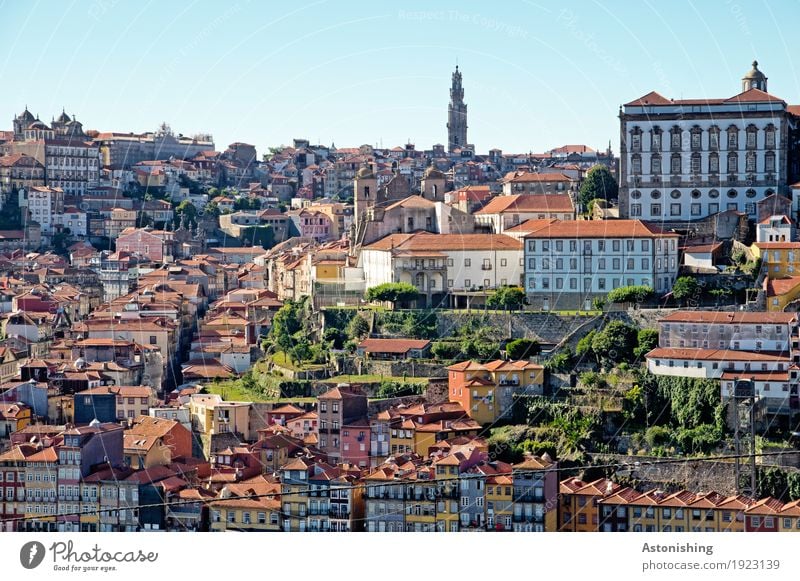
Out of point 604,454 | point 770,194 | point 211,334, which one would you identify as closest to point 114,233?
point 211,334

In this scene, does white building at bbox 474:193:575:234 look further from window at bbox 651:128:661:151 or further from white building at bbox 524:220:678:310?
white building at bbox 524:220:678:310

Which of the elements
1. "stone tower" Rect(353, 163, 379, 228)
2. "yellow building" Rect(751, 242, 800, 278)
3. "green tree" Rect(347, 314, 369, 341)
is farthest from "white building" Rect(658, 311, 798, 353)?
"stone tower" Rect(353, 163, 379, 228)

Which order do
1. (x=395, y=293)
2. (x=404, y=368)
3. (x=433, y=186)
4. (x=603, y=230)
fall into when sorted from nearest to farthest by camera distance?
(x=404, y=368), (x=603, y=230), (x=395, y=293), (x=433, y=186)

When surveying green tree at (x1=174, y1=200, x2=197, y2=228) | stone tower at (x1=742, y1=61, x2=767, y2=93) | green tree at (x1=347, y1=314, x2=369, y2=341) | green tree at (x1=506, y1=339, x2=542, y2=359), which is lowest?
green tree at (x1=506, y1=339, x2=542, y2=359)

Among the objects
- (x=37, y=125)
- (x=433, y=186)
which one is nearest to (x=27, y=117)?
(x=37, y=125)

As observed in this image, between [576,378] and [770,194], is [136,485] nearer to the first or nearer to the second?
[576,378]

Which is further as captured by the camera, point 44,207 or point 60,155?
point 60,155

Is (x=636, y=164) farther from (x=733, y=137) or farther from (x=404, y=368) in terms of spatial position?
(x=404, y=368)
